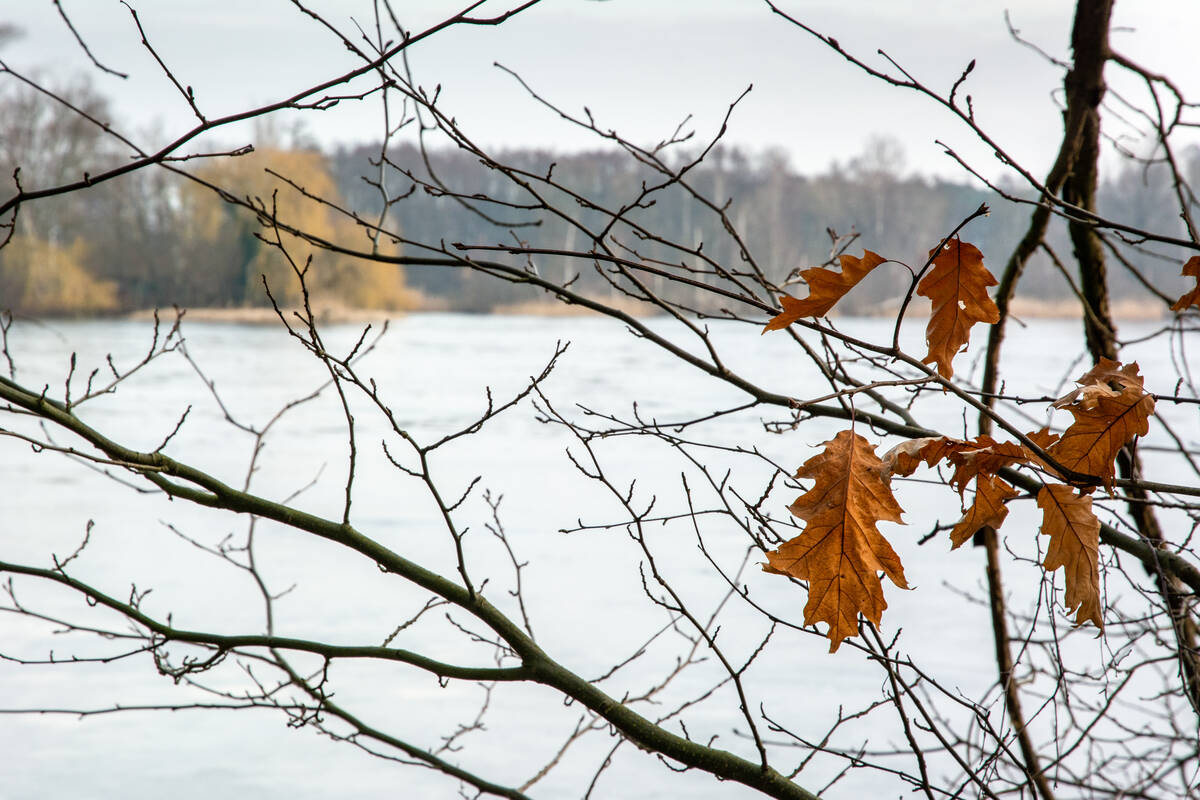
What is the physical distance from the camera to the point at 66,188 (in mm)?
962

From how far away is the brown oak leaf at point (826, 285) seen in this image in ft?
2.51

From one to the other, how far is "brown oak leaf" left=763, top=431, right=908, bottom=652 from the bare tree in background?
0.05 meters

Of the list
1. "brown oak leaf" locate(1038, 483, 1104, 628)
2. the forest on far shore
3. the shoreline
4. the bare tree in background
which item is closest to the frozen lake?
the bare tree in background

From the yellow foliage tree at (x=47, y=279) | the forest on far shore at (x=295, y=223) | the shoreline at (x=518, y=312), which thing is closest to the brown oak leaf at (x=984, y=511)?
the shoreline at (x=518, y=312)

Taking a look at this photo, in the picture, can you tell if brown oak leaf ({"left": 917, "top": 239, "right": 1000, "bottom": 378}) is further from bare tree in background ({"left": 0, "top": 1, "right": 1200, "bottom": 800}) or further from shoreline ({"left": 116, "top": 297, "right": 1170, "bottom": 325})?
shoreline ({"left": 116, "top": 297, "right": 1170, "bottom": 325})

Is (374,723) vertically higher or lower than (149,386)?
lower

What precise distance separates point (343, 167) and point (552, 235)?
7.36 metres

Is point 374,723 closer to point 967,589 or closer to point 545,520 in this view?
point 545,520

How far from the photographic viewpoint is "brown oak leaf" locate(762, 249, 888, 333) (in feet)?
2.51

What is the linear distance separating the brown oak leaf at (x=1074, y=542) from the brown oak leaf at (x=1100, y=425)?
0.09 feet

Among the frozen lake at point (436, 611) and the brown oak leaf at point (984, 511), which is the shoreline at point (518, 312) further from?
the brown oak leaf at point (984, 511)

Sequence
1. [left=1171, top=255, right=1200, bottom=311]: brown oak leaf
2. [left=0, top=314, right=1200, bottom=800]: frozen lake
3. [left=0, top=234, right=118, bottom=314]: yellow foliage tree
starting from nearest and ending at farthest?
[left=1171, top=255, right=1200, bottom=311]: brown oak leaf
[left=0, top=314, right=1200, bottom=800]: frozen lake
[left=0, top=234, right=118, bottom=314]: yellow foliage tree

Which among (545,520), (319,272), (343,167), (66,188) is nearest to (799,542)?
(66,188)

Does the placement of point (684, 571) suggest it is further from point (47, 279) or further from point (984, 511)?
point (47, 279)
